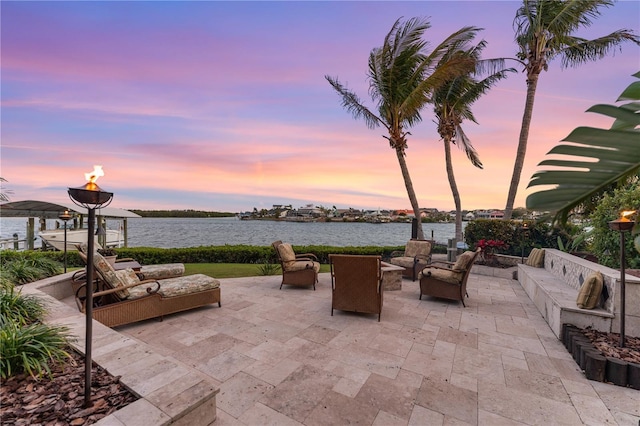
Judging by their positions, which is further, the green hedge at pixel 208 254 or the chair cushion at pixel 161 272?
the green hedge at pixel 208 254

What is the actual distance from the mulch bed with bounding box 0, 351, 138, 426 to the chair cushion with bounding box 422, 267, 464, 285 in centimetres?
500

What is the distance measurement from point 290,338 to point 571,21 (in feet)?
37.6

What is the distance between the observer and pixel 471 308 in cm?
530

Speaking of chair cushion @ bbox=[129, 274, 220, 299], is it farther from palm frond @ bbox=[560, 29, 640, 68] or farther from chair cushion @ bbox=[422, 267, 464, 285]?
palm frond @ bbox=[560, 29, 640, 68]

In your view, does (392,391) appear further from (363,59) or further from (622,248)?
(363,59)

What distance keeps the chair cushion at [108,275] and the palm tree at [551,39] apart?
9448 millimetres

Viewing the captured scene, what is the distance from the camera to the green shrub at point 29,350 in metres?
2.38

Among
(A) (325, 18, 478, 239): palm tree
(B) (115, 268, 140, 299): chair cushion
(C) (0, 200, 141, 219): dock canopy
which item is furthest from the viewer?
(C) (0, 200, 141, 219): dock canopy

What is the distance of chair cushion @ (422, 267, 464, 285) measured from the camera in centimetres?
539

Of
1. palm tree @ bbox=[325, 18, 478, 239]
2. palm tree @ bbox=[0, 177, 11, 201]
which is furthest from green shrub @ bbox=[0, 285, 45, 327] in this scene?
palm tree @ bbox=[325, 18, 478, 239]

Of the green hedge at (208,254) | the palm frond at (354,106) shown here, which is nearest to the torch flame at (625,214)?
the green hedge at (208,254)

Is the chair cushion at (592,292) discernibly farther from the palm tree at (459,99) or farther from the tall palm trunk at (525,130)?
the palm tree at (459,99)

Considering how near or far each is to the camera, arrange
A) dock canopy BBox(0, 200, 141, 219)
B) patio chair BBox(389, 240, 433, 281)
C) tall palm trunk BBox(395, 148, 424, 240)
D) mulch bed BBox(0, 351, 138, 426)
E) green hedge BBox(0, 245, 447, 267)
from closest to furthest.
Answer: mulch bed BBox(0, 351, 138, 426) < patio chair BBox(389, 240, 433, 281) < green hedge BBox(0, 245, 447, 267) < tall palm trunk BBox(395, 148, 424, 240) < dock canopy BBox(0, 200, 141, 219)

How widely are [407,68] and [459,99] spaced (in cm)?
314
